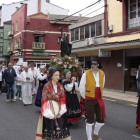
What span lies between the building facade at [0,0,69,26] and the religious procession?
732 centimetres

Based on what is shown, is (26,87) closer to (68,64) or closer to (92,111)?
(68,64)

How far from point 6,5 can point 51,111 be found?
47557 mm

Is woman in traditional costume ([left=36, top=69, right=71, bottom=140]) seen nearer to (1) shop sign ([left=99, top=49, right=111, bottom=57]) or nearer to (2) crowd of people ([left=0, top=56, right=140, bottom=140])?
(2) crowd of people ([left=0, top=56, right=140, bottom=140])

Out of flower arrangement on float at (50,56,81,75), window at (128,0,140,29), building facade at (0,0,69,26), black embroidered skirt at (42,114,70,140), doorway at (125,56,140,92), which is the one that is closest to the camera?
black embroidered skirt at (42,114,70,140)

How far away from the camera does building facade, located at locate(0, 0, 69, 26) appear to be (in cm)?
4175

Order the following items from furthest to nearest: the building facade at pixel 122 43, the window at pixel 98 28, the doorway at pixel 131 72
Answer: the window at pixel 98 28 → the doorway at pixel 131 72 → the building facade at pixel 122 43

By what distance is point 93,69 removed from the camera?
15.7ft

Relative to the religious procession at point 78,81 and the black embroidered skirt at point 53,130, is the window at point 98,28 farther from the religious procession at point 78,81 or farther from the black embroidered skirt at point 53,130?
the black embroidered skirt at point 53,130

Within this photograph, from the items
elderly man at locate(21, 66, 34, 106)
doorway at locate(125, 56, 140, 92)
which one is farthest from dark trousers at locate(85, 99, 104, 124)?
doorway at locate(125, 56, 140, 92)

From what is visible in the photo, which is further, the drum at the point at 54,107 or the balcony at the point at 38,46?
the balcony at the point at 38,46

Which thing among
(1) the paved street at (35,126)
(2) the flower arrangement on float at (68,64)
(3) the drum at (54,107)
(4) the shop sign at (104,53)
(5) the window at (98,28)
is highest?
(5) the window at (98,28)

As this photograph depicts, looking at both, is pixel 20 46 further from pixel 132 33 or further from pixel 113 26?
pixel 132 33

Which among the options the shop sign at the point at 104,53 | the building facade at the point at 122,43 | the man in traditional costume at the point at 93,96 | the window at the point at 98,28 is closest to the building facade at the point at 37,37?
the window at the point at 98,28

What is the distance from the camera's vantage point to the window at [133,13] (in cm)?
1328
